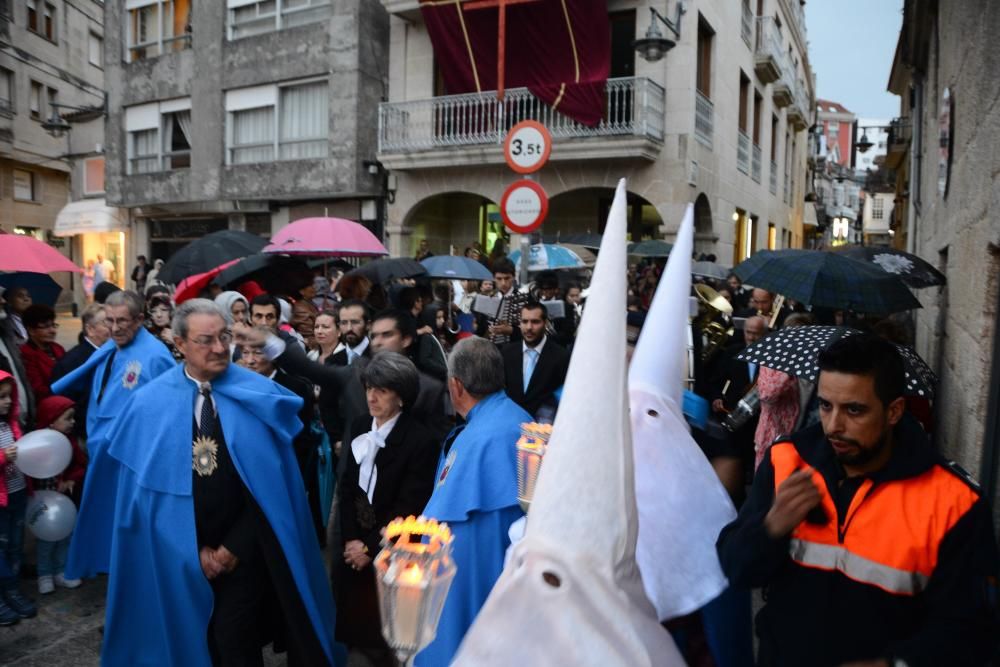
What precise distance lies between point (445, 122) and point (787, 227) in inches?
701

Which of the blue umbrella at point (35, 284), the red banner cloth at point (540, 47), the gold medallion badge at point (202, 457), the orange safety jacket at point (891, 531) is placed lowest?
the gold medallion badge at point (202, 457)

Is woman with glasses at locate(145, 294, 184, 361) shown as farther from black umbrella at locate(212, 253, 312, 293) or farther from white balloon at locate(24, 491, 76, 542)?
white balloon at locate(24, 491, 76, 542)

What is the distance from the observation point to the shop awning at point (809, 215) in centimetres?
3525

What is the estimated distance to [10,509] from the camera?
477cm

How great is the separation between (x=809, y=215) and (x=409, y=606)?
38333 mm

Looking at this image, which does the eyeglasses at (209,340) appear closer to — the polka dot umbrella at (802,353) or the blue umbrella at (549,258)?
the polka dot umbrella at (802,353)

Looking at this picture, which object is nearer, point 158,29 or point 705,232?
point 705,232

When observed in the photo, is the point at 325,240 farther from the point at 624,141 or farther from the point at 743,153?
the point at 743,153

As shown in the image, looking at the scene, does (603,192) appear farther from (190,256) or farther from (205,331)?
(205,331)

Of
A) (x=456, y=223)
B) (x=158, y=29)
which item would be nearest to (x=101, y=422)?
(x=456, y=223)

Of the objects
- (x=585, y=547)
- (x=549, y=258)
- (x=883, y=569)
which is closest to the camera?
(x=585, y=547)

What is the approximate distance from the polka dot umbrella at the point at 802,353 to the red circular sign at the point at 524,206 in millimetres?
3974

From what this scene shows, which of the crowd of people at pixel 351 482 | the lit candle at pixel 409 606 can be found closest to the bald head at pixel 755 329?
the crowd of people at pixel 351 482

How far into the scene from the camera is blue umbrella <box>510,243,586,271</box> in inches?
408
